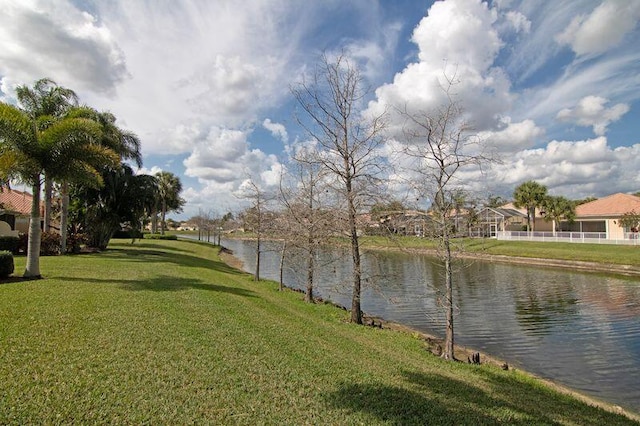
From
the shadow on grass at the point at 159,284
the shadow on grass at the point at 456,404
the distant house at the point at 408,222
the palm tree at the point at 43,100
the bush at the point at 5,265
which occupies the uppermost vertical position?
the palm tree at the point at 43,100

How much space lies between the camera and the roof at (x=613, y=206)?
145 feet

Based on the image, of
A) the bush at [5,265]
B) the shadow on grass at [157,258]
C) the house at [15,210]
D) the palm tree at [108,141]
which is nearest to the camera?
the bush at [5,265]

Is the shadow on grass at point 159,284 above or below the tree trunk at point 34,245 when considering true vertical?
below

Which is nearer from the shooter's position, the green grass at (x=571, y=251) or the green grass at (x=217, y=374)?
the green grass at (x=217, y=374)

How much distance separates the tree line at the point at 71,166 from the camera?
41.7ft

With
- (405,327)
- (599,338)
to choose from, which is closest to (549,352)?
(599,338)

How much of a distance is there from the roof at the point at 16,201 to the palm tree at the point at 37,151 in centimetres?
1733

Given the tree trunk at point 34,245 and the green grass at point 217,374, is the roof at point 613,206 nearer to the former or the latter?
the green grass at point 217,374

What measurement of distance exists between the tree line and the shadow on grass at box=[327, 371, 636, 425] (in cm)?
1138

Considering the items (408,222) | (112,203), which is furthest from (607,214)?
(112,203)

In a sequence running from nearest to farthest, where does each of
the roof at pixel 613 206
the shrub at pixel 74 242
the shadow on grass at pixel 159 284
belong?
the shadow on grass at pixel 159 284
the shrub at pixel 74 242
the roof at pixel 613 206

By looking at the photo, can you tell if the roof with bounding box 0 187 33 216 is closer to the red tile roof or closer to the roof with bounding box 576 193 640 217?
the red tile roof

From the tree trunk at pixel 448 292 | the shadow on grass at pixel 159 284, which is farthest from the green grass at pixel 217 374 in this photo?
the shadow on grass at pixel 159 284

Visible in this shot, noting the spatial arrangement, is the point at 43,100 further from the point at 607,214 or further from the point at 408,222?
the point at 607,214
